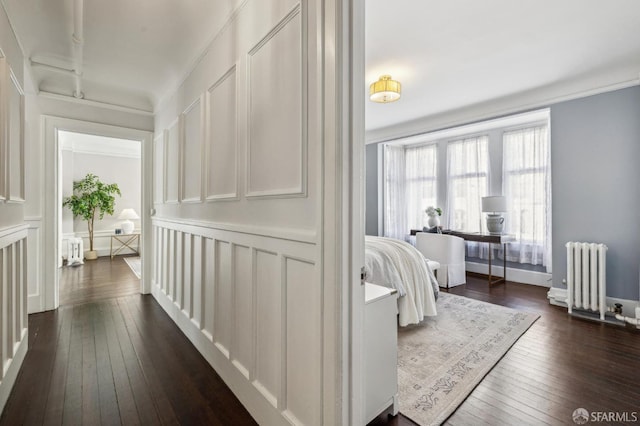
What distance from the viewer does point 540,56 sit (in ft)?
9.36

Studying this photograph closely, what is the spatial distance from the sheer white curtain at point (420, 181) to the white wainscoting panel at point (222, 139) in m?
4.64

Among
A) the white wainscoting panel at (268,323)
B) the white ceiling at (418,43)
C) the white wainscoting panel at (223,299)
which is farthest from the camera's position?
the white ceiling at (418,43)

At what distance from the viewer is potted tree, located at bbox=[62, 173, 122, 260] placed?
6.17 meters

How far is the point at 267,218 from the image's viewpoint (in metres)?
1.59

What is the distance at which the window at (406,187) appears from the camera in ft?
19.4

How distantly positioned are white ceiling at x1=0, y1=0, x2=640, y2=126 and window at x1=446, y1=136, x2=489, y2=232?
1535 mm

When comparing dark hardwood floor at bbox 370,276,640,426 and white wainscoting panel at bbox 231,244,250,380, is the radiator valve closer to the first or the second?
dark hardwood floor at bbox 370,276,640,426

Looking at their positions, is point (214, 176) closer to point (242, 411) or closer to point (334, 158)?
point (334, 158)

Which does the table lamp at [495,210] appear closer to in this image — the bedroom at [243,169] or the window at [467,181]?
the window at [467,181]

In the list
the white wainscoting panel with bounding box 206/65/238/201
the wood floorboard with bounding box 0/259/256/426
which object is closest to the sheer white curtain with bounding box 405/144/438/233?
Answer: the white wainscoting panel with bounding box 206/65/238/201

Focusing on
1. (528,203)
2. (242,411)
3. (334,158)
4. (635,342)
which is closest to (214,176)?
(334,158)

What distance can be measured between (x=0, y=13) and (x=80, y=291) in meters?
3.50

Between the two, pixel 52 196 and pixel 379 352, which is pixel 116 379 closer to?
pixel 379 352

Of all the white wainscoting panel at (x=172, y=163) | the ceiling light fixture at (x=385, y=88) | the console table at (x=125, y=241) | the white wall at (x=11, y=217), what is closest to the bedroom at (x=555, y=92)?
the ceiling light fixture at (x=385, y=88)
